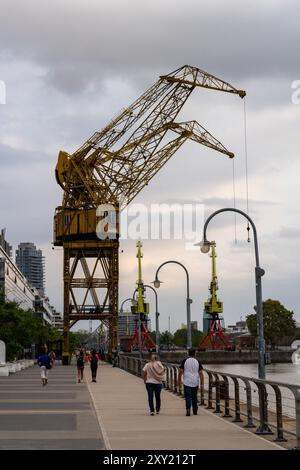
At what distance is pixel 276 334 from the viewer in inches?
7598

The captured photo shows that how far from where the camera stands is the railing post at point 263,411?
56.3 feet

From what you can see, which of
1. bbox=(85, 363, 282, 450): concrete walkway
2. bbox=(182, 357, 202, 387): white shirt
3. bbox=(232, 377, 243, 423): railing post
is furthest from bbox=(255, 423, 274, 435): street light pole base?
bbox=(182, 357, 202, 387): white shirt

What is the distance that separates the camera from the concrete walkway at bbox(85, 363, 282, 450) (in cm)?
1501

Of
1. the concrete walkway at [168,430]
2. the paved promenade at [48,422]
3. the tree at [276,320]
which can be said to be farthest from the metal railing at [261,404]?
the tree at [276,320]

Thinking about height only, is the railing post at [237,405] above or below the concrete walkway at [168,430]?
→ above

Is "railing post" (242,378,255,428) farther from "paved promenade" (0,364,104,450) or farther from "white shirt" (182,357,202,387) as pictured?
"paved promenade" (0,364,104,450)

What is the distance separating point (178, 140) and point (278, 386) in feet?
218

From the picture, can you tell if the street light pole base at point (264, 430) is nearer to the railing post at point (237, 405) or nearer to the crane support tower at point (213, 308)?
the railing post at point (237, 405)

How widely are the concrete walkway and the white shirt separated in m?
0.87

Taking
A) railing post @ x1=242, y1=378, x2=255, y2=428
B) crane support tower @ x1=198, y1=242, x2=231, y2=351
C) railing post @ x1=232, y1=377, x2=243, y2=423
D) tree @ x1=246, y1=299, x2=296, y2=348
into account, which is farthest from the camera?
tree @ x1=246, y1=299, x2=296, y2=348

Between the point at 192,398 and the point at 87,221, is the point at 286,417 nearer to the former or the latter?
the point at 192,398

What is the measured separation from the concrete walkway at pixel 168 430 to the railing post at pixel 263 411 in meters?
0.28

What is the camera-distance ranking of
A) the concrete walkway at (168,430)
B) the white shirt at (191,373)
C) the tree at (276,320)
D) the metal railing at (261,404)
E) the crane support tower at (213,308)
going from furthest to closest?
the tree at (276,320) < the crane support tower at (213,308) < the white shirt at (191,373) < the metal railing at (261,404) < the concrete walkway at (168,430)

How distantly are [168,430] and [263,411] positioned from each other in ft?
6.66
